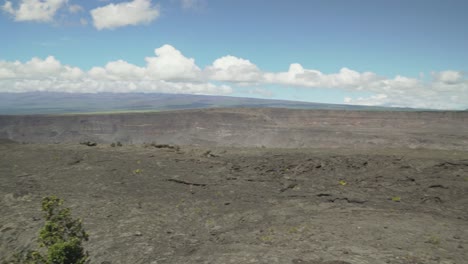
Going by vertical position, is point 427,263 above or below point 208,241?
above

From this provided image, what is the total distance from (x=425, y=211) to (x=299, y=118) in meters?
57.4

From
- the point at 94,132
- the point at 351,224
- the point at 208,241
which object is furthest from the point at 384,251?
the point at 94,132

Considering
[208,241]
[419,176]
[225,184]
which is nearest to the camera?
[208,241]

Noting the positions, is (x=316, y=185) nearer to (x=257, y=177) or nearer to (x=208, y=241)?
(x=257, y=177)

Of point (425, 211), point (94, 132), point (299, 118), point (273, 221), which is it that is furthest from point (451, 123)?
point (94, 132)

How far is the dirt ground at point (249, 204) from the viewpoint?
10.8 m

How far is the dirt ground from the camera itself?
10812mm

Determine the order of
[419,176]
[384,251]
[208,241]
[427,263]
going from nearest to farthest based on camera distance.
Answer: [427,263]
[384,251]
[208,241]
[419,176]

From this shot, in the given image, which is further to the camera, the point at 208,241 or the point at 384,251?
the point at 208,241

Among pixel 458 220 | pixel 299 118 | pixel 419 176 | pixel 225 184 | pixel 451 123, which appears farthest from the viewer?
pixel 299 118

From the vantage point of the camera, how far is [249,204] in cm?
1630

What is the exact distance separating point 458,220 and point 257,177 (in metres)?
10.4

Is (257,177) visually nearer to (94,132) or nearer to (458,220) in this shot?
(458,220)

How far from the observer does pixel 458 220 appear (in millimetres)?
13094
